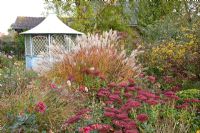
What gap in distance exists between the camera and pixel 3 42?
3034 cm

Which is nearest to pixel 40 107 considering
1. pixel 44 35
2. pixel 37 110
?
pixel 37 110

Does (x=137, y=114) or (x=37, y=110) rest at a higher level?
(x=37, y=110)

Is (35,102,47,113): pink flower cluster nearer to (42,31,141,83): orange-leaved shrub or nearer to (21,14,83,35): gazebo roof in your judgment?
(42,31,141,83): orange-leaved shrub

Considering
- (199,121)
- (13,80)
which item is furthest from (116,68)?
(199,121)

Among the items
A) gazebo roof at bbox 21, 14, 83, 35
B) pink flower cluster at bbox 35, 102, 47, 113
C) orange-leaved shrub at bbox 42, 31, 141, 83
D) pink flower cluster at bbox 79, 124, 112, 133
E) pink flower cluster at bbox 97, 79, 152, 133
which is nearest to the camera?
pink flower cluster at bbox 79, 124, 112, 133

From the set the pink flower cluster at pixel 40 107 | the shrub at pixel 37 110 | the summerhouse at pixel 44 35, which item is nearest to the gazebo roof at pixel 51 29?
the summerhouse at pixel 44 35

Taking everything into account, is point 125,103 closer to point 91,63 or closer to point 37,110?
point 37,110

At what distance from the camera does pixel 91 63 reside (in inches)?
337

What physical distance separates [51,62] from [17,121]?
4331 mm

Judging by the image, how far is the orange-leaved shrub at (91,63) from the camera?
8398 millimetres

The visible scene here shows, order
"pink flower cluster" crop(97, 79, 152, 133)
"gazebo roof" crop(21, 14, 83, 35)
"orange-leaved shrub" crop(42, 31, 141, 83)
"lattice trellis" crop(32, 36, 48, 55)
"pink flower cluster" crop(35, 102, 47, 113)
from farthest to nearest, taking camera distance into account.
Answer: "lattice trellis" crop(32, 36, 48, 55), "gazebo roof" crop(21, 14, 83, 35), "orange-leaved shrub" crop(42, 31, 141, 83), "pink flower cluster" crop(35, 102, 47, 113), "pink flower cluster" crop(97, 79, 152, 133)

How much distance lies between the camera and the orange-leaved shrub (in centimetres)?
840

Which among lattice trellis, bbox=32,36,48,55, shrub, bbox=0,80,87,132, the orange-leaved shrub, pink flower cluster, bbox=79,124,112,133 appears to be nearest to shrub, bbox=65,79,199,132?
pink flower cluster, bbox=79,124,112,133

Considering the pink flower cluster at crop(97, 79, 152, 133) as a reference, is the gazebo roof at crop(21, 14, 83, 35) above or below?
above
